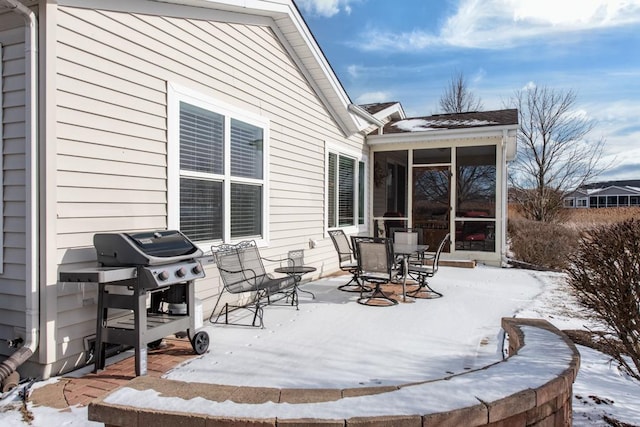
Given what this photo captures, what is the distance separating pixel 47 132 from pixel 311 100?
4.83 m

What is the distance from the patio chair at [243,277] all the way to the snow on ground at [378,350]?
31cm

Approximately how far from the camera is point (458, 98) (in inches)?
1006

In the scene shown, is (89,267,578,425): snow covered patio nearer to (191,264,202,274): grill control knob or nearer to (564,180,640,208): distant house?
(191,264,202,274): grill control knob

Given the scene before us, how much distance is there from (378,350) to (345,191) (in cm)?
533

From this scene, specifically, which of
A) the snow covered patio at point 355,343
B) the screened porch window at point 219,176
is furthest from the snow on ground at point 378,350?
the screened porch window at point 219,176

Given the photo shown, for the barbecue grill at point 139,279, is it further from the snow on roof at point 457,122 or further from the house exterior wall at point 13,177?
the snow on roof at point 457,122

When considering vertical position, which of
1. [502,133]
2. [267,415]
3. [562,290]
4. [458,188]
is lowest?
[562,290]

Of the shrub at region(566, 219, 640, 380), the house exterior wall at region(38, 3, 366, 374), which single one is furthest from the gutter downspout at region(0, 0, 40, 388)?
the shrub at region(566, 219, 640, 380)

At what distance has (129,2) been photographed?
3.62 meters

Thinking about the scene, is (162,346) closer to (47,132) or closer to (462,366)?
(47,132)

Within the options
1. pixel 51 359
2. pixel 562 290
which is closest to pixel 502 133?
pixel 562 290

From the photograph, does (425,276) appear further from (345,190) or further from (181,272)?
(181,272)

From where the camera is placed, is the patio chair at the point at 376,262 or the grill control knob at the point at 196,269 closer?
the grill control knob at the point at 196,269

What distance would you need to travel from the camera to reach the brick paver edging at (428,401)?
1.71 metres
